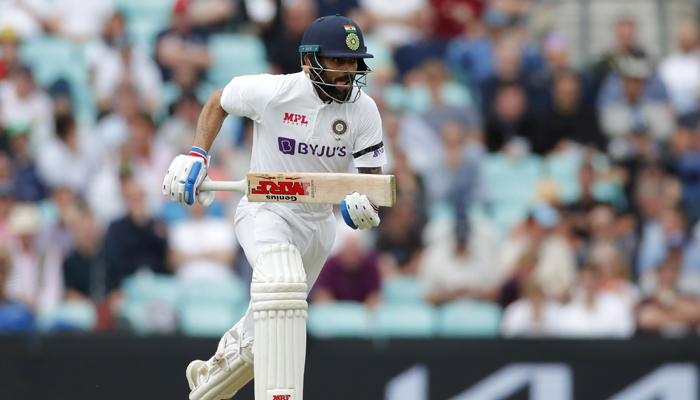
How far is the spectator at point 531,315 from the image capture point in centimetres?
797

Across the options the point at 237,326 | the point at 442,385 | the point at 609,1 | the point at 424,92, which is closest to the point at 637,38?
the point at 609,1

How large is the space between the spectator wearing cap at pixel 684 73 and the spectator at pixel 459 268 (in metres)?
3.09

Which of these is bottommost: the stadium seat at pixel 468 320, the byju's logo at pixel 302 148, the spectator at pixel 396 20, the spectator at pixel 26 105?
the stadium seat at pixel 468 320

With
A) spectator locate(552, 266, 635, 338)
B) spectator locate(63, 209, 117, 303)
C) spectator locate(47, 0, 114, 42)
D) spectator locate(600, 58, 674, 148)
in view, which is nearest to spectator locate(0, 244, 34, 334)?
spectator locate(63, 209, 117, 303)

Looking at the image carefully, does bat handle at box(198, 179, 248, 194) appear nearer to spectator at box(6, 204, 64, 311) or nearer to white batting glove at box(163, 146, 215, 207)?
white batting glove at box(163, 146, 215, 207)

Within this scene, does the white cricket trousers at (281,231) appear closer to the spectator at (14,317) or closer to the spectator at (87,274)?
the spectator at (14,317)

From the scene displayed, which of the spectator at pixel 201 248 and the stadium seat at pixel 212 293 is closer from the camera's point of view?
the stadium seat at pixel 212 293

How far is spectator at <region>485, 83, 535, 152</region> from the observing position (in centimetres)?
980

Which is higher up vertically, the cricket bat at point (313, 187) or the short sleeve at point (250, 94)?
the short sleeve at point (250, 94)

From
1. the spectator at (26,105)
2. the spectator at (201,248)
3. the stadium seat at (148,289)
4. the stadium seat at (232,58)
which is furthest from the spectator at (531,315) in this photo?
the spectator at (26,105)

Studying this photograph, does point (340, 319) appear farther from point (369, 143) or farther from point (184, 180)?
point (184, 180)

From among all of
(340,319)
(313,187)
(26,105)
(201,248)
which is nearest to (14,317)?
(201,248)

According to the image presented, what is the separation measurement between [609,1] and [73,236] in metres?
7.16

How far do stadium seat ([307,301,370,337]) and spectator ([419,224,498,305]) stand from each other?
0.67 meters
